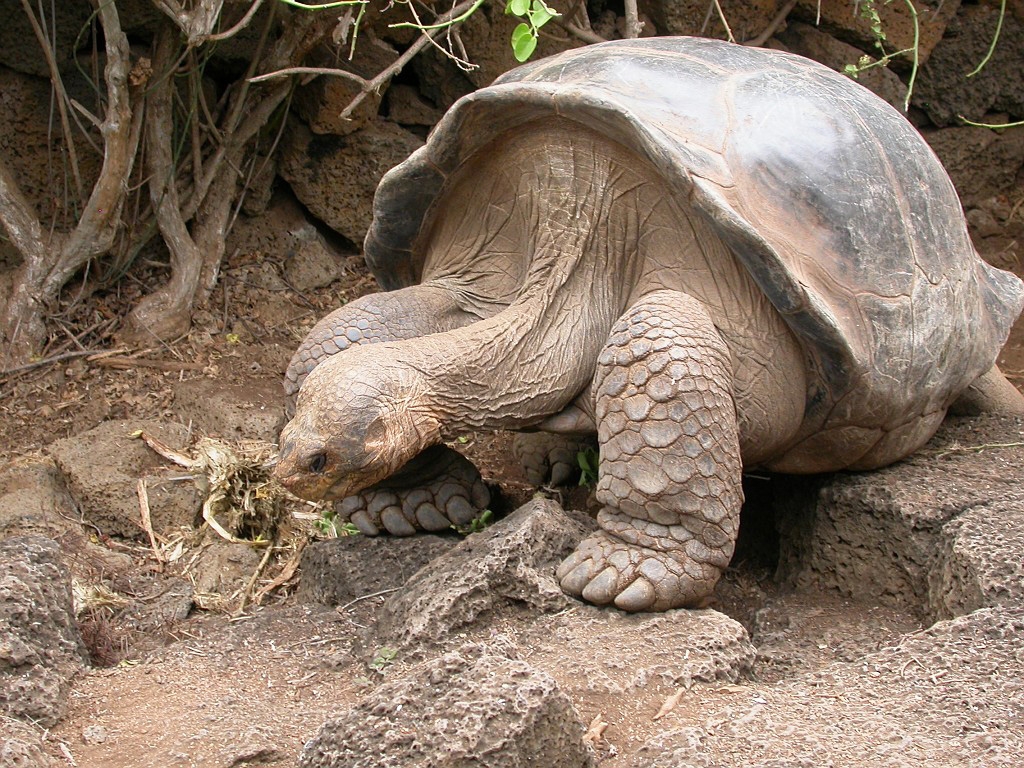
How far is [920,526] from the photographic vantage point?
10.1 feet

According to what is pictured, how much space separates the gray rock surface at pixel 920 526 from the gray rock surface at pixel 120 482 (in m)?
2.08

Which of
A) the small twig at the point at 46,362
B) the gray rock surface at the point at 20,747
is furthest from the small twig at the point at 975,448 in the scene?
the small twig at the point at 46,362

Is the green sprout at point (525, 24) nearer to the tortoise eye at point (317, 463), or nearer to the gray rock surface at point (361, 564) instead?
the tortoise eye at point (317, 463)

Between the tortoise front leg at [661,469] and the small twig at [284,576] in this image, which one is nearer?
the tortoise front leg at [661,469]

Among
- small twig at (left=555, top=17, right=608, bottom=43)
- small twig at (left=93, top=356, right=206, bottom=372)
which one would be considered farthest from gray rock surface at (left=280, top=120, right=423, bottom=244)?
small twig at (left=93, top=356, right=206, bottom=372)

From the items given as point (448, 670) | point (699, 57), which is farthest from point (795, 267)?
point (448, 670)

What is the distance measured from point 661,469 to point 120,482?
2.25 meters

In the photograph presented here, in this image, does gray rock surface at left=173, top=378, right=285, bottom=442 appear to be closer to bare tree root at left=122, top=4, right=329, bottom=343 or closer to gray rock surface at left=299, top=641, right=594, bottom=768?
bare tree root at left=122, top=4, right=329, bottom=343

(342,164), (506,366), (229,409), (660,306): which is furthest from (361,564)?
(342,164)

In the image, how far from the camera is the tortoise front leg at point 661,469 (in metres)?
2.71

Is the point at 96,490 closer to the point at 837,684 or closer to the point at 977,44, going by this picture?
the point at 837,684

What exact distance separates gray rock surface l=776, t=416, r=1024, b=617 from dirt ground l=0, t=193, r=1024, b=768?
0.09 m

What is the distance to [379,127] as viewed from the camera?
566 cm

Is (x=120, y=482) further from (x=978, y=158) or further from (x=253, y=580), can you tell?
(x=978, y=158)
